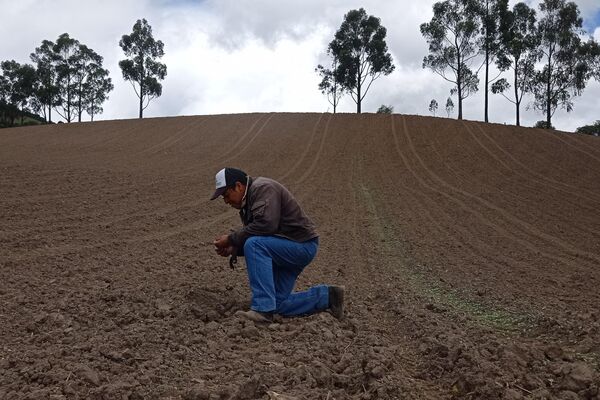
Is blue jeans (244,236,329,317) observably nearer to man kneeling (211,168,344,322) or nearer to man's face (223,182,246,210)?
man kneeling (211,168,344,322)

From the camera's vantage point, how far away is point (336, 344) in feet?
12.8

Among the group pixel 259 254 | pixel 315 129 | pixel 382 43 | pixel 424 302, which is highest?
pixel 382 43

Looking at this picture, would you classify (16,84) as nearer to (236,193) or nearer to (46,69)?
(46,69)

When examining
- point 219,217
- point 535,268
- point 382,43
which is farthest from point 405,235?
point 382,43

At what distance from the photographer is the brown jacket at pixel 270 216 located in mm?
4375

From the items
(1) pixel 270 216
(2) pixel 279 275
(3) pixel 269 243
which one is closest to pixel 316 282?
(2) pixel 279 275

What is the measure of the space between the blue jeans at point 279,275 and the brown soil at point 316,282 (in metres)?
0.21

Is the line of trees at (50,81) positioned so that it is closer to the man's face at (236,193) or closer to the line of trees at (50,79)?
the line of trees at (50,79)

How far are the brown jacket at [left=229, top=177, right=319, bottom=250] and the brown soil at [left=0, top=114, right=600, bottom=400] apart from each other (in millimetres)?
669

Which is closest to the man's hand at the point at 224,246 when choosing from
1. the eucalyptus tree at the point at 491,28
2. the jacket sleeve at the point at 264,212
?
the jacket sleeve at the point at 264,212

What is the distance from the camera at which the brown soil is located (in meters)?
3.28

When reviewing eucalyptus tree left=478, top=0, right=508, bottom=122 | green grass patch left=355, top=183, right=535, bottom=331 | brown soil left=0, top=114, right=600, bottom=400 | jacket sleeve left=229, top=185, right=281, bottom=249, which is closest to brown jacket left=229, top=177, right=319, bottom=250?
jacket sleeve left=229, top=185, right=281, bottom=249

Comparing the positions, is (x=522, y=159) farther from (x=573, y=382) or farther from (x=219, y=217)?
(x=573, y=382)

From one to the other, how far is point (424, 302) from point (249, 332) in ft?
6.88
